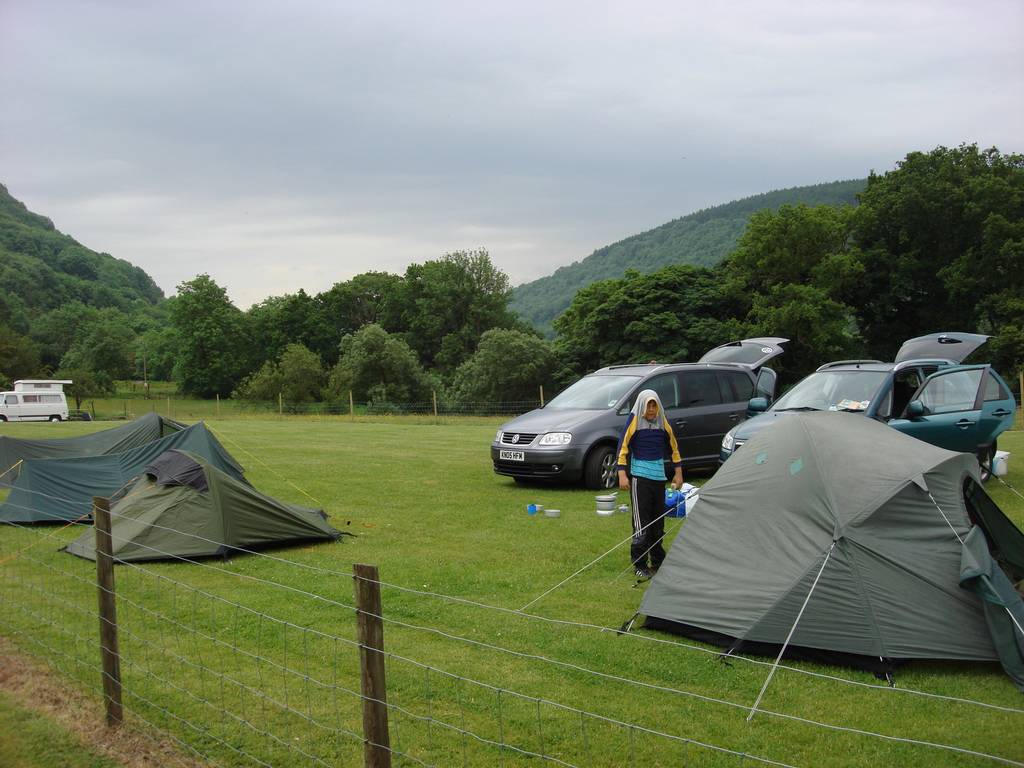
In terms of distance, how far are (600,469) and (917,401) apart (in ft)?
14.8

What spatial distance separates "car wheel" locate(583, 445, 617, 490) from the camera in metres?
12.9

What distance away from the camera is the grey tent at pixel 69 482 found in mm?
10969

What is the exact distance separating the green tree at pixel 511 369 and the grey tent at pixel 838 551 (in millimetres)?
46786

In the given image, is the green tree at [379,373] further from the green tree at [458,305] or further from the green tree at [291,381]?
the green tree at [458,305]

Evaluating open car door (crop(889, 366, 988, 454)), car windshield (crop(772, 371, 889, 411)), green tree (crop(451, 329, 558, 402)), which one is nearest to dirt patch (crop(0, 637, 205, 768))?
car windshield (crop(772, 371, 889, 411))

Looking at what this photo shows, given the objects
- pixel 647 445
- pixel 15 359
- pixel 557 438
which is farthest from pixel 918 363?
pixel 15 359

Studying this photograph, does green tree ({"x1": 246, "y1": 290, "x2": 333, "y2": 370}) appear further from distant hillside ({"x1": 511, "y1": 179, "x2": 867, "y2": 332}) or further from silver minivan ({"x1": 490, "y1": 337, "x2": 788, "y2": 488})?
silver minivan ({"x1": 490, "y1": 337, "x2": 788, "y2": 488})

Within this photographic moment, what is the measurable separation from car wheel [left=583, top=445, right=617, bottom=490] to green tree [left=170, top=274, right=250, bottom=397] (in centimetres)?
7130

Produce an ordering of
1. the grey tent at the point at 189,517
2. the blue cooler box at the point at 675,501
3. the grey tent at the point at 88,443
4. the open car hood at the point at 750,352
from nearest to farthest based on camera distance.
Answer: the grey tent at the point at 189,517 < the blue cooler box at the point at 675,501 < the grey tent at the point at 88,443 < the open car hood at the point at 750,352

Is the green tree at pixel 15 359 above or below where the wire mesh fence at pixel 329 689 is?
above

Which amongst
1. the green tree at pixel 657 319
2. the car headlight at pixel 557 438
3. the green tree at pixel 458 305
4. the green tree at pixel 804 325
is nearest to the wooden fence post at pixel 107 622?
the car headlight at pixel 557 438

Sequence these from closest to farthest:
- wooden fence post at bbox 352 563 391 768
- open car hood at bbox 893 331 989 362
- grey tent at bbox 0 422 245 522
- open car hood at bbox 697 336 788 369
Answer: wooden fence post at bbox 352 563 391 768 < grey tent at bbox 0 422 245 522 < open car hood at bbox 893 331 989 362 < open car hood at bbox 697 336 788 369

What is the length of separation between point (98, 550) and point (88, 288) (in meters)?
134

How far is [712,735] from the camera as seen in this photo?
4.42 metres
